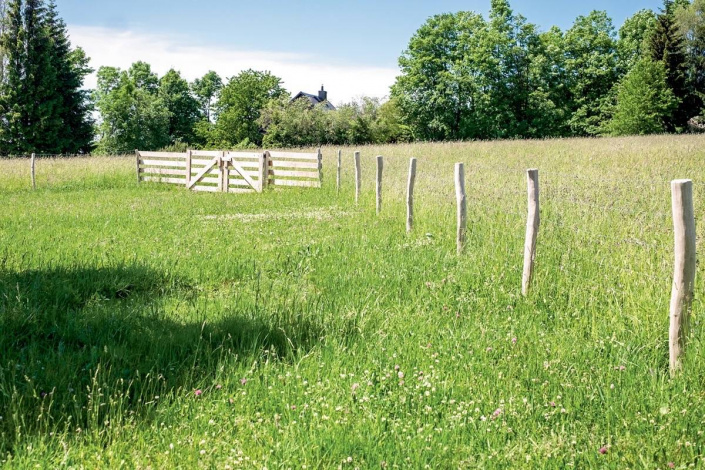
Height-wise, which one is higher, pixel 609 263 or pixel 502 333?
pixel 609 263

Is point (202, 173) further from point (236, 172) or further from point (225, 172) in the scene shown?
point (236, 172)

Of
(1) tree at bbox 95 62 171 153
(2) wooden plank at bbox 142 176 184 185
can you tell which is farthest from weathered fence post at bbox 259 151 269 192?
(1) tree at bbox 95 62 171 153

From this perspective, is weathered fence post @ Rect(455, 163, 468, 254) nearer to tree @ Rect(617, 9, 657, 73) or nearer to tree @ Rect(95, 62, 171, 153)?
tree @ Rect(617, 9, 657, 73)

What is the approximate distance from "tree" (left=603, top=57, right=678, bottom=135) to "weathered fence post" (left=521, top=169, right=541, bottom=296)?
148ft

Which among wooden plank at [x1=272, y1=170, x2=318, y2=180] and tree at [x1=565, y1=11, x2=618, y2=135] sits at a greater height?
tree at [x1=565, y1=11, x2=618, y2=135]

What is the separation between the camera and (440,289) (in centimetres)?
639

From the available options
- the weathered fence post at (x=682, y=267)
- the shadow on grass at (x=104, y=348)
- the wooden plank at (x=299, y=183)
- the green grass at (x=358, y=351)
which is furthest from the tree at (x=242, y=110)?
the weathered fence post at (x=682, y=267)

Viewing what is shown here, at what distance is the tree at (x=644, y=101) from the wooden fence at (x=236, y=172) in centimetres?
3472

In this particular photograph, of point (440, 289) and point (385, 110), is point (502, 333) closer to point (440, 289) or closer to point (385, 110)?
point (440, 289)

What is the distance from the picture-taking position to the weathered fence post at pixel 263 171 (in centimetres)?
2052

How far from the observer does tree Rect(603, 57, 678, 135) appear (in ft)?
150

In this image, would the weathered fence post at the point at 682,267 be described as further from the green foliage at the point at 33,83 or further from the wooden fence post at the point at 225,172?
the green foliage at the point at 33,83

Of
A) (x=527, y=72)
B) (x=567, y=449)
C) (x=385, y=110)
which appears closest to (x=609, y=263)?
(x=567, y=449)

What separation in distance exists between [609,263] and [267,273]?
13.9 feet
